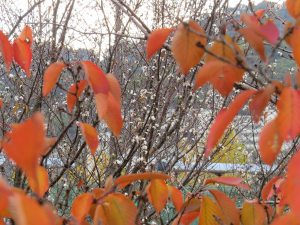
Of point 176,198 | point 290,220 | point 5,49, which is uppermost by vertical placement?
point 5,49

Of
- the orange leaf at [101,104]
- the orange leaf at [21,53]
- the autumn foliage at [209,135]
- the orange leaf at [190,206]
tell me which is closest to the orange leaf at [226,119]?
the autumn foliage at [209,135]

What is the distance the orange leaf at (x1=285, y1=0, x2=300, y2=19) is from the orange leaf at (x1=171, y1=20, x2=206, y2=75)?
Answer: 0.21 metres

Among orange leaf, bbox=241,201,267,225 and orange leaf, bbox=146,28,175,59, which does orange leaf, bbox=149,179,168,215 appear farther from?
orange leaf, bbox=146,28,175,59

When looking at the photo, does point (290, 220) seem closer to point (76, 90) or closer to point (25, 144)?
point (25, 144)

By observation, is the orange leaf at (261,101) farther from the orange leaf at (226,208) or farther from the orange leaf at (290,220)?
the orange leaf at (226,208)

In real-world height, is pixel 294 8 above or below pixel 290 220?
above

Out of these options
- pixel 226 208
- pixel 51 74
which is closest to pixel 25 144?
pixel 51 74

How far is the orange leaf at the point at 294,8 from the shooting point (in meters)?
0.52

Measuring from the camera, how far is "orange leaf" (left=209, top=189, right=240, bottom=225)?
584 millimetres

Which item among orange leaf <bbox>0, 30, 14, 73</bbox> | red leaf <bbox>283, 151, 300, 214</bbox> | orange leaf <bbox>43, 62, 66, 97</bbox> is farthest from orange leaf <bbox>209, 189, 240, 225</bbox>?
orange leaf <bbox>0, 30, 14, 73</bbox>

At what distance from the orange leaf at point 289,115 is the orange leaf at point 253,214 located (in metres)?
0.35

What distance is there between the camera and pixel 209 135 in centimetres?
40

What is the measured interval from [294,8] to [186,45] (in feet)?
0.90

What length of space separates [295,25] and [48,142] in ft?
1.79
